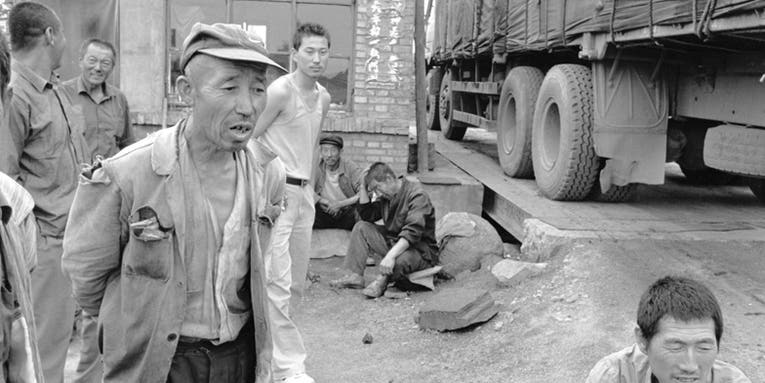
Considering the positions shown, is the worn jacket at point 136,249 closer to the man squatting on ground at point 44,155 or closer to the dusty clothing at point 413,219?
the man squatting on ground at point 44,155

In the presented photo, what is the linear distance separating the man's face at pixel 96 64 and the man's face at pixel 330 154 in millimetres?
2839

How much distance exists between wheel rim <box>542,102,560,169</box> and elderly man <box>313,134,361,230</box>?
1.88 metres

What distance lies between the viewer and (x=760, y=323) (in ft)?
17.0

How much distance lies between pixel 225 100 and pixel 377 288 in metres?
4.89

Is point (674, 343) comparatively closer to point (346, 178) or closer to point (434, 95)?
point (346, 178)

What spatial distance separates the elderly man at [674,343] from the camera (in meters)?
2.54

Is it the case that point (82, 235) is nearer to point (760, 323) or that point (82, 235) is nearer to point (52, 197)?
point (52, 197)

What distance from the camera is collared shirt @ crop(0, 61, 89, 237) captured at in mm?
3967

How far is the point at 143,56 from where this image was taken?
29.1 ft

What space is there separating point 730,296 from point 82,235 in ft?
14.9

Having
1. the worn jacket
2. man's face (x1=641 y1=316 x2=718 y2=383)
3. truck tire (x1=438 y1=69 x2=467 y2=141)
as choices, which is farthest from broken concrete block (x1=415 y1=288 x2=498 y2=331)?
truck tire (x1=438 y1=69 x2=467 y2=141)

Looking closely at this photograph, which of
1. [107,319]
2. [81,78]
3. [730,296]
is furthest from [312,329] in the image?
[107,319]

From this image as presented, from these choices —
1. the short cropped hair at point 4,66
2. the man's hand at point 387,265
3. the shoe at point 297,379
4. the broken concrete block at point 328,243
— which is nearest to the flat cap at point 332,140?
the broken concrete block at point 328,243

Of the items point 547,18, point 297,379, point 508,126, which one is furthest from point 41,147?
point 508,126
